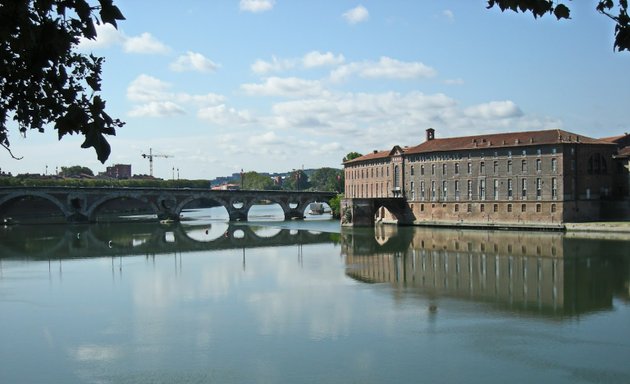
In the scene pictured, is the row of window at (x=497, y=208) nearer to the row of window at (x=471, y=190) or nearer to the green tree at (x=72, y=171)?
the row of window at (x=471, y=190)

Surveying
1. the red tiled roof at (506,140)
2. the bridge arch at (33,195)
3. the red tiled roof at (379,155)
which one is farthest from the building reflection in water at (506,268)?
the bridge arch at (33,195)

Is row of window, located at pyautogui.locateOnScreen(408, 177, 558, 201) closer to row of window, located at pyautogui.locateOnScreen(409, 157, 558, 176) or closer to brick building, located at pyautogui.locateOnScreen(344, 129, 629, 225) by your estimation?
brick building, located at pyautogui.locateOnScreen(344, 129, 629, 225)

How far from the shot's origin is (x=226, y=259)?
5447 centimetres

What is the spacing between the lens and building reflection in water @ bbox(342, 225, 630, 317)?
112 ft

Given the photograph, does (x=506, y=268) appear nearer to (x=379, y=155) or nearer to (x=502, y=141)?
(x=502, y=141)

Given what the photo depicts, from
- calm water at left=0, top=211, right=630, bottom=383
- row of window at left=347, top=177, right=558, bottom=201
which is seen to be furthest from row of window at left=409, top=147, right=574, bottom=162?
calm water at left=0, top=211, right=630, bottom=383

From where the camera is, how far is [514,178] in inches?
2955

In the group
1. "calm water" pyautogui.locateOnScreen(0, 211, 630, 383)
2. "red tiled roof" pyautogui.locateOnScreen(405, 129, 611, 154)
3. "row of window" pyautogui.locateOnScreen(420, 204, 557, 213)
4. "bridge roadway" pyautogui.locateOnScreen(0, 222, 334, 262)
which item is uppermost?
"red tiled roof" pyautogui.locateOnScreen(405, 129, 611, 154)

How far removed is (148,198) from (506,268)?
70786 millimetres

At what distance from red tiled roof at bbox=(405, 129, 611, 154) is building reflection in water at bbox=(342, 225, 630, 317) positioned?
1175 cm

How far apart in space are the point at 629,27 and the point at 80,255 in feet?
188

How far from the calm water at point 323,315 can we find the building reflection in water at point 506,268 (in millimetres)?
171

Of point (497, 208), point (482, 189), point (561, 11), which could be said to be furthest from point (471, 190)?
point (561, 11)

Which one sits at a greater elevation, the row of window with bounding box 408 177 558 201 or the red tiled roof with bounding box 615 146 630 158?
the red tiled roof with bounding box 615 146 630 158
